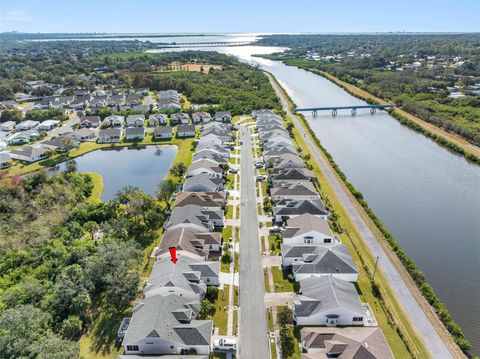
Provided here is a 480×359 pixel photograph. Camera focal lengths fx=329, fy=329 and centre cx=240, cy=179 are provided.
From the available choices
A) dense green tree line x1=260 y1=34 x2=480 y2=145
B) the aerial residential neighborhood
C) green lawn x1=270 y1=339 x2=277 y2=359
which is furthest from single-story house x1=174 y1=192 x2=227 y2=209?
dense green tree line x1=260 y1=34 x2=480 y2=145

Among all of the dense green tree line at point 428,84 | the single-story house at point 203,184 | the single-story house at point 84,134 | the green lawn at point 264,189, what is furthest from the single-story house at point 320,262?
the single-story house at point 84,134

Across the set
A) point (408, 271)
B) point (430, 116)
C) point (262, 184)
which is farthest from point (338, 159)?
point (430, 116)

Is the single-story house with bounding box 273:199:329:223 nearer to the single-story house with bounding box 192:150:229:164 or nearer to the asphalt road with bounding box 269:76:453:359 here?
the asphalt road with bounding box 269:76:453:359

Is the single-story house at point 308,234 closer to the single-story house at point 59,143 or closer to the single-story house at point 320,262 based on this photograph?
the single-story house at point 320,262

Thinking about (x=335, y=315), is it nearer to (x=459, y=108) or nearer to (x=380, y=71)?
(x=459, y=108)

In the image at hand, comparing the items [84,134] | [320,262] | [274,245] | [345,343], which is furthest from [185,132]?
[345,343]

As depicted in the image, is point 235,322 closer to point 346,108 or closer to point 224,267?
point 224,267
